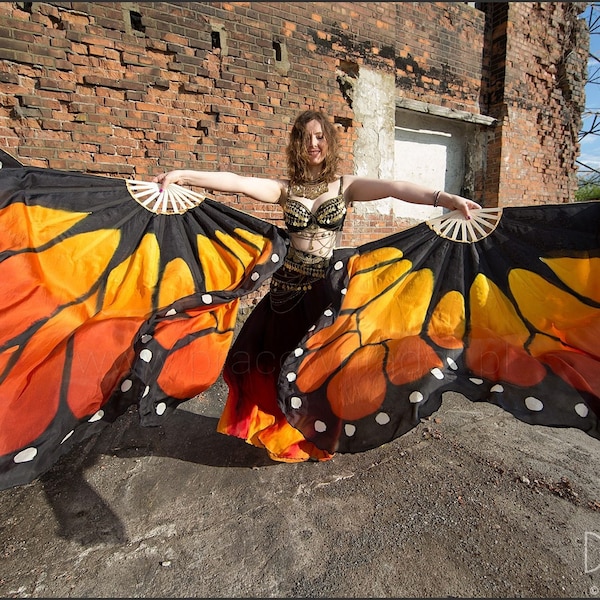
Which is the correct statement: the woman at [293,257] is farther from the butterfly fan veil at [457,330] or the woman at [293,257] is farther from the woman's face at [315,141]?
the butterfly fan veil at [457,330]

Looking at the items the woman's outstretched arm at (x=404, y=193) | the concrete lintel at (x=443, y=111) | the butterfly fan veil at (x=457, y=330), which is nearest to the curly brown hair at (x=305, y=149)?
the woman's outstretched arm at (x=404, y=193)

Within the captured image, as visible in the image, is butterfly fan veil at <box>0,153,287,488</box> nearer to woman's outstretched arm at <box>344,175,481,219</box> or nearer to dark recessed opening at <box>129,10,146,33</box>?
woman's outstretched arm at <box>344,175,481,219</box>

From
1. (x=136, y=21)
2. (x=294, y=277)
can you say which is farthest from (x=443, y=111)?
(x=294, y=277)

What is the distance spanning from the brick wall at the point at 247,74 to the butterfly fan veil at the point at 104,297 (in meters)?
2.06

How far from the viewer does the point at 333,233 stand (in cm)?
220

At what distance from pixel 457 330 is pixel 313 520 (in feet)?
3.83

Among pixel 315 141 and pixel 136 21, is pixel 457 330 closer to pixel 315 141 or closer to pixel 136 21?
pixel 315 141

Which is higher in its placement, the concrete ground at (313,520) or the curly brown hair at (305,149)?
the curly brown hair at (305,149)

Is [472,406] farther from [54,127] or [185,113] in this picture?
[54,127]

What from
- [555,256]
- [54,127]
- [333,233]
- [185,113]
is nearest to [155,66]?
[185,113]

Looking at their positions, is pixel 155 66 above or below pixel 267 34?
below

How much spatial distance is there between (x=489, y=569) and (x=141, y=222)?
7.47 ft

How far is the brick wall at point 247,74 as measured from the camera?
11.4 feet

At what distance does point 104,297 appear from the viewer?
1.88 m
